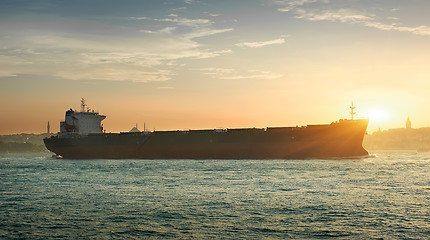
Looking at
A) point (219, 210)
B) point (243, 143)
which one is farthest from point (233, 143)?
point (219, 210)

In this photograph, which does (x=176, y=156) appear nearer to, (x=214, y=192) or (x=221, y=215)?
(x=214, y=192)

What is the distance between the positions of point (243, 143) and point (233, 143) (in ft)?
4.99

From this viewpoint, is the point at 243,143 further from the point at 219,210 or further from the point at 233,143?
the point at 219,210

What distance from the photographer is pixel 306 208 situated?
17.0m

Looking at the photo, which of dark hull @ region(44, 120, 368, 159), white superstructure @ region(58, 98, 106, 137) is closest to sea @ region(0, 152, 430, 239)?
dark hull @ region(44, 120, 368, 159)

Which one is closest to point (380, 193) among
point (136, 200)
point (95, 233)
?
point (136, 200)

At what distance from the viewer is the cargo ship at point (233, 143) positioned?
47156 mm

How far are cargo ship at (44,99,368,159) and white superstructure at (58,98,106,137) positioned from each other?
520 cm

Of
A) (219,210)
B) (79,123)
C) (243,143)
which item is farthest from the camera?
(79,123)

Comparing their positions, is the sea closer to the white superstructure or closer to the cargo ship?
the cargo ship

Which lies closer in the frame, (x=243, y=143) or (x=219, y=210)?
(x=219, y=210)

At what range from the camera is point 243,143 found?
165 feet

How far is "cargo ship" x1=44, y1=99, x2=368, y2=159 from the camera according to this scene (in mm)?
47156

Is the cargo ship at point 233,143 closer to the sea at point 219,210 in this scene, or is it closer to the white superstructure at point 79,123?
the white superstructure at point 79,123
